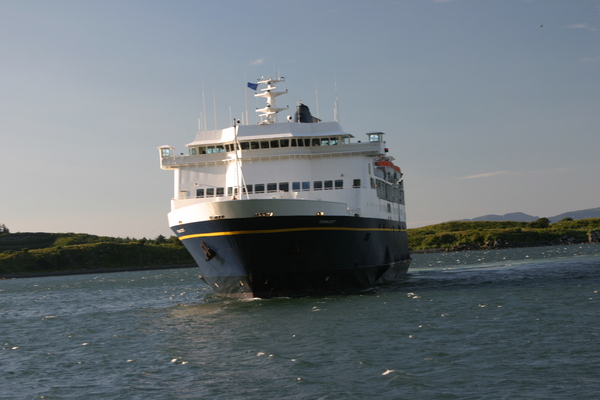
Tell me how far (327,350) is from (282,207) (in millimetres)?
10763

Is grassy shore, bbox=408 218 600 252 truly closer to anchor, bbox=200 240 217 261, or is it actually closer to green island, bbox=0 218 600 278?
green island, bbox=0 218 600 278

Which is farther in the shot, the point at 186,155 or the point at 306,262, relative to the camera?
the point at 186,155

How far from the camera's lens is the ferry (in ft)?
89.6

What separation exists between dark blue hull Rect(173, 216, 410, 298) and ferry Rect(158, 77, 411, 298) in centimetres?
5

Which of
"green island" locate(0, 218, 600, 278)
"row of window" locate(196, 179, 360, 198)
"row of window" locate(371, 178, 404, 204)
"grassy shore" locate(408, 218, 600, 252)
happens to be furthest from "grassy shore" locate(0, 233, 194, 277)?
"row of window" locate(196, 179, 360, 198)

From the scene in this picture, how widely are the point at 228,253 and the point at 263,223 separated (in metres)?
2.48

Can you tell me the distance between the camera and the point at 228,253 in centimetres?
2812

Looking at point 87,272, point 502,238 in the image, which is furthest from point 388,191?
point 502,238

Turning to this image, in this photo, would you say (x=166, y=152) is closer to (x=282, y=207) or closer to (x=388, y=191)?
(x=282, y=207)

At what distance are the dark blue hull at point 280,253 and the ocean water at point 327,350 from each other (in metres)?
0.95

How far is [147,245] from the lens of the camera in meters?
118

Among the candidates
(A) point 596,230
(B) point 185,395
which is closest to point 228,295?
(B) point 185,395

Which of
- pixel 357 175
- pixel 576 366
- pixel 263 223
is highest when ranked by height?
pixel 357 175

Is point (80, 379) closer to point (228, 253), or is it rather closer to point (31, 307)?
point (228, 253)
